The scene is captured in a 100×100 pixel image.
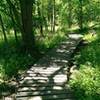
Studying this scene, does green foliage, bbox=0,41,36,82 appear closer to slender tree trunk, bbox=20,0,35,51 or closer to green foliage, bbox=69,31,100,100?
slender tree trunk, bbox=20,0,35,51

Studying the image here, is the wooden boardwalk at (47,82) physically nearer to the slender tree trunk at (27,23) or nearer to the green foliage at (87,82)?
the green foliage at (87,82)

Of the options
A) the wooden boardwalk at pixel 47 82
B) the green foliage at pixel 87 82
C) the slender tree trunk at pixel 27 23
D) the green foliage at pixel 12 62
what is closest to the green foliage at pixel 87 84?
the green foliage at pixel 87 82

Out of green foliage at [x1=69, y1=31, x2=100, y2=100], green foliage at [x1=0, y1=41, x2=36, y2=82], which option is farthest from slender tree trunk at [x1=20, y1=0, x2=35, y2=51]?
green foliage at [x1=69, y1=31, x2=100, y2=100]

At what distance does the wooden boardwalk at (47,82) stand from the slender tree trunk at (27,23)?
2123 mm

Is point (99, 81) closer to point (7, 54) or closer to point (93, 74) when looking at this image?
point (93, 74)

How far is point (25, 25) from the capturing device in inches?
567

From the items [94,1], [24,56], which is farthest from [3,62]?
[94,1]

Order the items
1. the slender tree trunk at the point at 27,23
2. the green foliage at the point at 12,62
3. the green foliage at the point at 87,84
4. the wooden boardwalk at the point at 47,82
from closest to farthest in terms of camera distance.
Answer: the green foliage at the point at 87,84 → the wooden boardwalk at the point at 47,82 → the green foliage at the point at 12,62 → the slender tree trunk at the point at 27,23

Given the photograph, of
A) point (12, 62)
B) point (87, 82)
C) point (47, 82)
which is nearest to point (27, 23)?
point (12, 62)

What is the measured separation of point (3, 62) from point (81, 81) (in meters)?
5.49

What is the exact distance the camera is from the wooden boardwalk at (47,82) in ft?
26.6

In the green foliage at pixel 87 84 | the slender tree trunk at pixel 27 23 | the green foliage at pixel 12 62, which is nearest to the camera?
the green foliage at pixel 87 84

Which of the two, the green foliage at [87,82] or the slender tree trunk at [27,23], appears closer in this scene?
the green foliage at [87,82]

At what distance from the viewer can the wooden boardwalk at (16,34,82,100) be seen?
8094 mm
